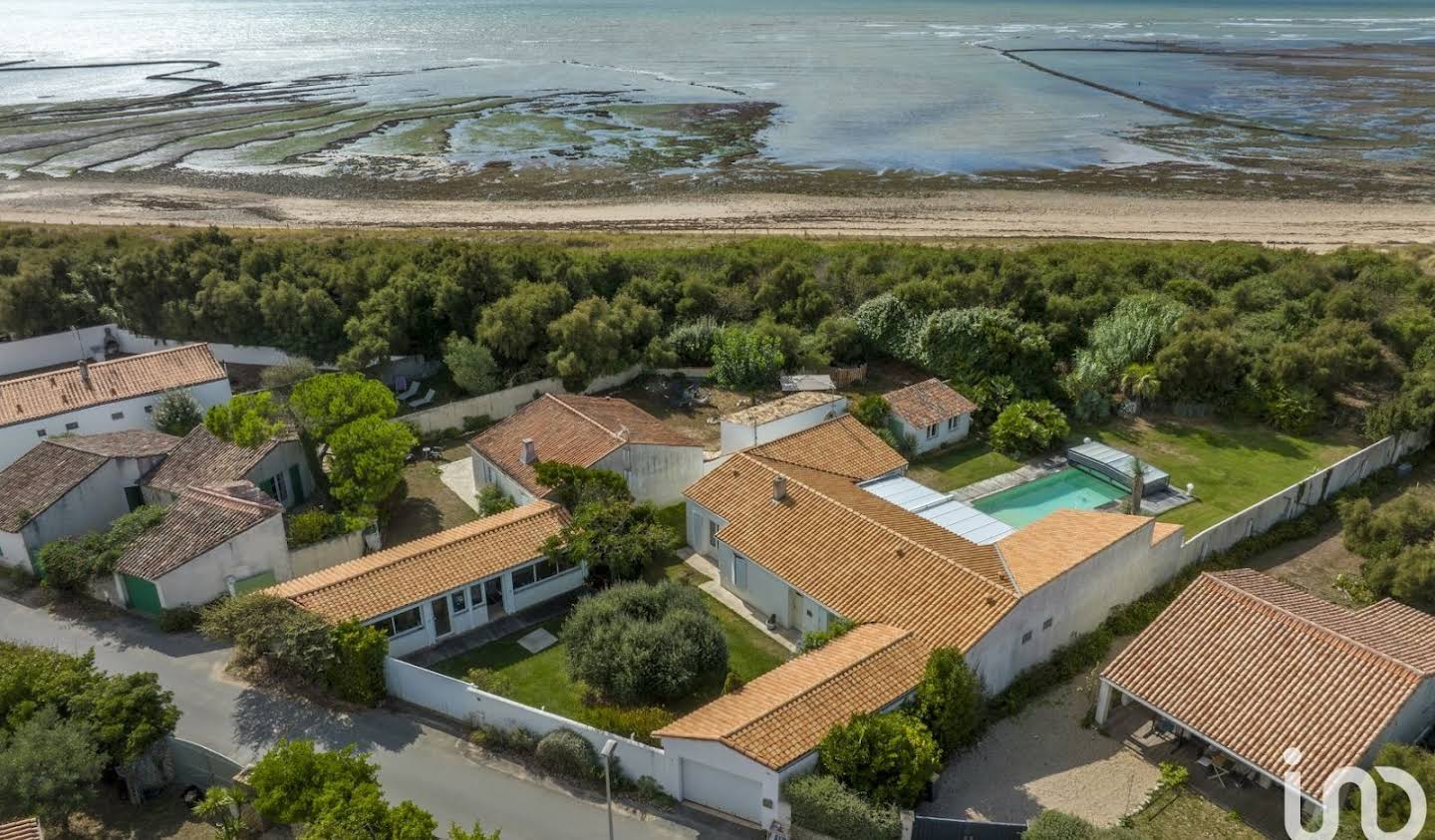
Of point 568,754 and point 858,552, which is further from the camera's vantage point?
point 858,552

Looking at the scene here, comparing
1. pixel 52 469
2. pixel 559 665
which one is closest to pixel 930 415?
pixel 559 665

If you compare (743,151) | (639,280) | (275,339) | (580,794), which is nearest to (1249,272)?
(639,280)

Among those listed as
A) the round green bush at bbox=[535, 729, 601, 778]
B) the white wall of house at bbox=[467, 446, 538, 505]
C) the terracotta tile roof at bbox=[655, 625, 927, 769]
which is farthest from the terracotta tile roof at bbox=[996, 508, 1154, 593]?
the white wall of house at bbox=[467, 446, 538, 505]

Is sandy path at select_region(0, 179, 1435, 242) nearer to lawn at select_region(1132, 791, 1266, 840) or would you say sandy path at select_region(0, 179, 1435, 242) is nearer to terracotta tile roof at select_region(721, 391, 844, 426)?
terracotta tile roof at select_region(721, 391, 844, 426)

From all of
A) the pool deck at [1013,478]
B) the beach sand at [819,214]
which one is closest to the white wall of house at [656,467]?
the pool deck at [1013,478]

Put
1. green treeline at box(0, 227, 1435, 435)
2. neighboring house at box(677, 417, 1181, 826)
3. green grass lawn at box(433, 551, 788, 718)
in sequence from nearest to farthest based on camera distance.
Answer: neighboring house at box(677, 417, 1181, 826), green grass lawn at box(433, 551, 788, 718), green treeline at box(0, 227, 1435, 435)

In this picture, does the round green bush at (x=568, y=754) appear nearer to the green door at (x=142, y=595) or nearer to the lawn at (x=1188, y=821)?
the lawn at (x=1188, y=821)

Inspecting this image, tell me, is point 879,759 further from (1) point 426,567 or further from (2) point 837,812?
(1) point 426,567
